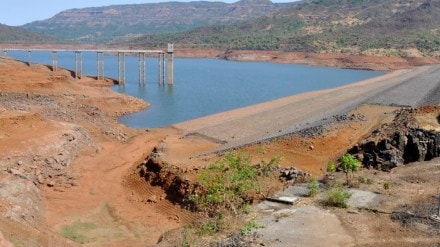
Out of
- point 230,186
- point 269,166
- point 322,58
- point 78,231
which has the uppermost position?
point 230,186

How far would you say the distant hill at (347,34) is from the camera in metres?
136

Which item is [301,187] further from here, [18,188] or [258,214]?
[18,188]

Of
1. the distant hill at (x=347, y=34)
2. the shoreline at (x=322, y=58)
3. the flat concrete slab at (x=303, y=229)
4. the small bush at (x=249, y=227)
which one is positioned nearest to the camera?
the flat concrete slab at (x=303, y=229)

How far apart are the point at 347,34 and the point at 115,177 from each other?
452ft

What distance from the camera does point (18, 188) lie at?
2206cm

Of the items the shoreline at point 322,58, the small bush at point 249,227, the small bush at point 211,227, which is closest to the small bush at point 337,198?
the small bush at point 249,227

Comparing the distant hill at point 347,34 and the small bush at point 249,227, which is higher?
the distant hill at point 347,34

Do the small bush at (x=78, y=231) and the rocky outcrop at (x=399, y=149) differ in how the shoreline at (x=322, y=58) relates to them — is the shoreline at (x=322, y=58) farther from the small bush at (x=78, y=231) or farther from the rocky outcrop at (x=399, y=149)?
the small bush at (x=78, y=231)

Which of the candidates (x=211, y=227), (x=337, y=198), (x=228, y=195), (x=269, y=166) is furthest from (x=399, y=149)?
(x=211, y=227)

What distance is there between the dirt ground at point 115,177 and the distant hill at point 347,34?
327ft

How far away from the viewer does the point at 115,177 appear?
90.3ft

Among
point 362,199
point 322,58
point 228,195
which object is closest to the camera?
point 228,195

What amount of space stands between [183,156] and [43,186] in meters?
7.89

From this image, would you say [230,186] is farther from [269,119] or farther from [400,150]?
[269,119]
